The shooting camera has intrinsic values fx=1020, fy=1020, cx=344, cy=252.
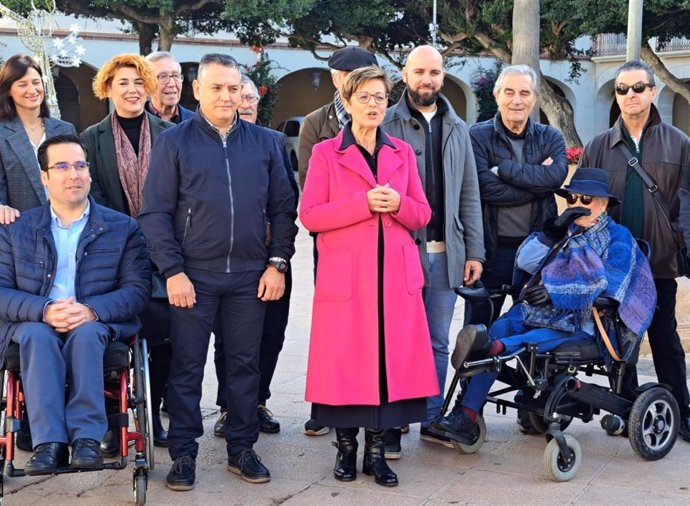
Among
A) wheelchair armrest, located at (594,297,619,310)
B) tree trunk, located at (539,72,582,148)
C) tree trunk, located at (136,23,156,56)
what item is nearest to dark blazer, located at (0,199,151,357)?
wheelchair armrest, located at (594,297,619,310)

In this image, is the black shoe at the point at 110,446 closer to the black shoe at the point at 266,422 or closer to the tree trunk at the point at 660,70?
the black shoe at the point at 266,422

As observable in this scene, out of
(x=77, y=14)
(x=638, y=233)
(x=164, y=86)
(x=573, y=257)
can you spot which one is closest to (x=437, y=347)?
(x=573, y=257)

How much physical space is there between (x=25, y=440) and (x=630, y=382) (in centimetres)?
316

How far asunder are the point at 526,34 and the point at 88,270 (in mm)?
9646

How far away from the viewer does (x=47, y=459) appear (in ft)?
13.3

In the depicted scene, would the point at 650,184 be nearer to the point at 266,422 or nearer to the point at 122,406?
the point at 266,422

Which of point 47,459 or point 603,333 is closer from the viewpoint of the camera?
point 47,459

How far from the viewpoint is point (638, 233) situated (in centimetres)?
530

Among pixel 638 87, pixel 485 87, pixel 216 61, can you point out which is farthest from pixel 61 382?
pixel 485 87

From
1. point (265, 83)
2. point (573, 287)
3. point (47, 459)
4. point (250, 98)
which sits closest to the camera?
point (47, 459)

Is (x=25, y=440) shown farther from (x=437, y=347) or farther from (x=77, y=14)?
(x=77, y=14)

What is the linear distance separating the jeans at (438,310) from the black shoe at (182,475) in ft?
4.11

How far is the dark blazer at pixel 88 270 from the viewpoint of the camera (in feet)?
14.5

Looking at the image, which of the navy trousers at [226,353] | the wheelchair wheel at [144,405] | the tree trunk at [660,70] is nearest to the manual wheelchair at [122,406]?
the wheelchair wheel at [144,405]
